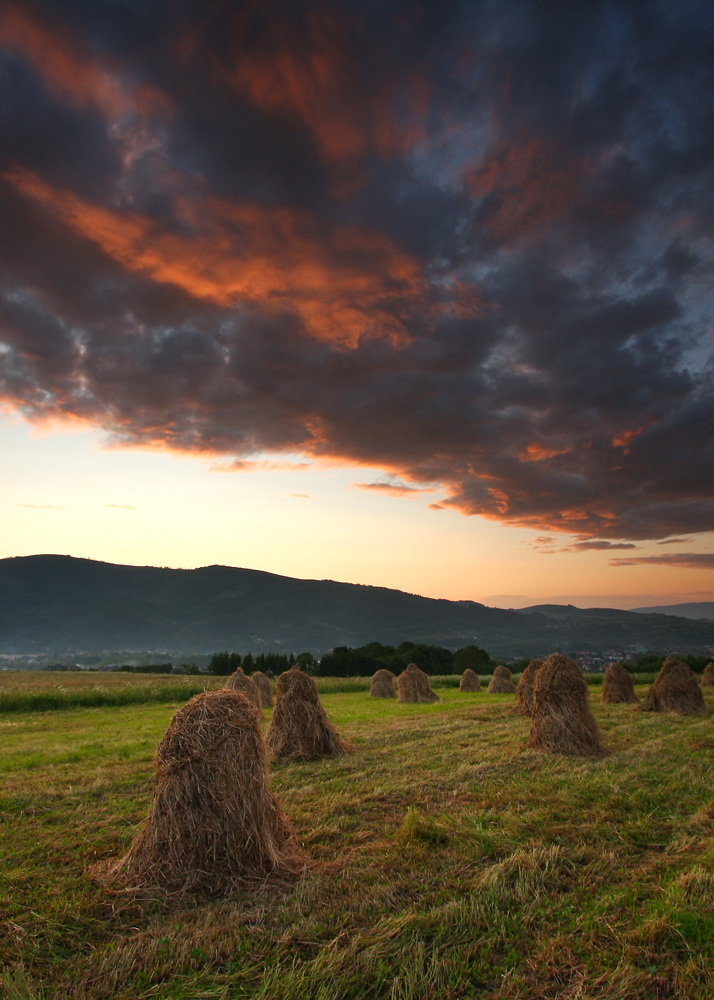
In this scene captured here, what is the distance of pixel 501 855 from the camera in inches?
231

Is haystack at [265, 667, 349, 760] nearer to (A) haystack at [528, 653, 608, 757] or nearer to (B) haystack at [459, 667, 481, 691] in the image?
(A) haystack at [528, 653, 608, 757]

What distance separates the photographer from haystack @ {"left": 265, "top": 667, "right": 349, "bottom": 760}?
1128 centimetres

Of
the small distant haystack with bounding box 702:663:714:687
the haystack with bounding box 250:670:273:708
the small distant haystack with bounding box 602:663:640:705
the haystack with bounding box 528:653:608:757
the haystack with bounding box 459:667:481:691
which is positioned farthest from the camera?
the haystack with bounding box 459:667:481:691

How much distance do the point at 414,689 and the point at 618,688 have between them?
10.2m

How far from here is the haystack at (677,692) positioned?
17938 mm

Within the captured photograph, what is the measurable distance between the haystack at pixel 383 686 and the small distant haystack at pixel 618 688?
1317 cm

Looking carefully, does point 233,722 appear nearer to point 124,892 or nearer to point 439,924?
point 124,892

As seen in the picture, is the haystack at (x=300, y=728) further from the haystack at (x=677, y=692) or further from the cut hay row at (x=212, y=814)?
the haystack at (x=677, y=692)

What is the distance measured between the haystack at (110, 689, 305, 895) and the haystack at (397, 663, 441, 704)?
2218cm

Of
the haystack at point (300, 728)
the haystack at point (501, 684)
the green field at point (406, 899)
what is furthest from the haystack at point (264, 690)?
the green field at point (406, 899)

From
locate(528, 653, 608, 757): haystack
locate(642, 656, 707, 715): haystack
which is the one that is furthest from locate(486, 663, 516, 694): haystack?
locate(528, 653, 608, 757): haystack

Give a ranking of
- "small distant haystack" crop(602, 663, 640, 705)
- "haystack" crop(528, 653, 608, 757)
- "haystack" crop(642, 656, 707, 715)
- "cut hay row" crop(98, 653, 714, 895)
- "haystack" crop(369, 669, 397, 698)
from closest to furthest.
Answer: "cut hay row" crop(98, 653, 714, 895) → "haystack" crop(528, 653, 608, 757) → "haystack" crop(642, 656, 707, 715) → "small distant haystack" crop(602, 663, 640, 705) → "haystack" crop(369, 669, 397, 698)

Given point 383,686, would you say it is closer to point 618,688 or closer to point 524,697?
point 524,697

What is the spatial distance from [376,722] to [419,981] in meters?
14.3
